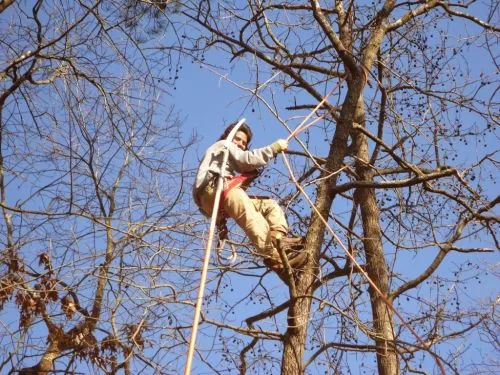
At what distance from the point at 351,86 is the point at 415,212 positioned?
1.53m

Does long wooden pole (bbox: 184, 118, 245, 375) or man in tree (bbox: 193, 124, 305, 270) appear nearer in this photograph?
long wooden pole (bbox: 184, 118, 245, 375)

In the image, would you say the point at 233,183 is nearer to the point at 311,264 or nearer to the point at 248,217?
the point at 248,217

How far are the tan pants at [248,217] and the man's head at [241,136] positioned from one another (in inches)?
15.0

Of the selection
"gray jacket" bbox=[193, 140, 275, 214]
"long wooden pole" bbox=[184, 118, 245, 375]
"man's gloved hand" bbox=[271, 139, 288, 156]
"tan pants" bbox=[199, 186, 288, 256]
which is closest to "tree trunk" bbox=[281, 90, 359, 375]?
"tan pants" bbox=[199, 186, 288, 256]

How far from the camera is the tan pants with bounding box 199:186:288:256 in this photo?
501 centimetres

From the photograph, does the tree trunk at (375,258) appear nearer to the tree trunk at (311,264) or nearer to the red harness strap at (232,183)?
the tree trunk at (311,264)

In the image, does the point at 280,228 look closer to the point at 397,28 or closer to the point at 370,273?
the point at 370,273

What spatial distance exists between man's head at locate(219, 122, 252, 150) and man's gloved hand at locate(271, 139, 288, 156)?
1.47 feet

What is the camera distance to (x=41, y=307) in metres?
5.70

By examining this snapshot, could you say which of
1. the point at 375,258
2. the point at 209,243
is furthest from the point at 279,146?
the point at 375,258

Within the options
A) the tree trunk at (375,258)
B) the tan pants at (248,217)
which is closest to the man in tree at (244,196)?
the tan pants at (248,217)

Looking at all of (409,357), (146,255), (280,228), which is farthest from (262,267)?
(409,357)

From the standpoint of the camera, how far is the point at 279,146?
4980 millimetres

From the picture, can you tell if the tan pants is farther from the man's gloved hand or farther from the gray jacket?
the man's gloved hand
